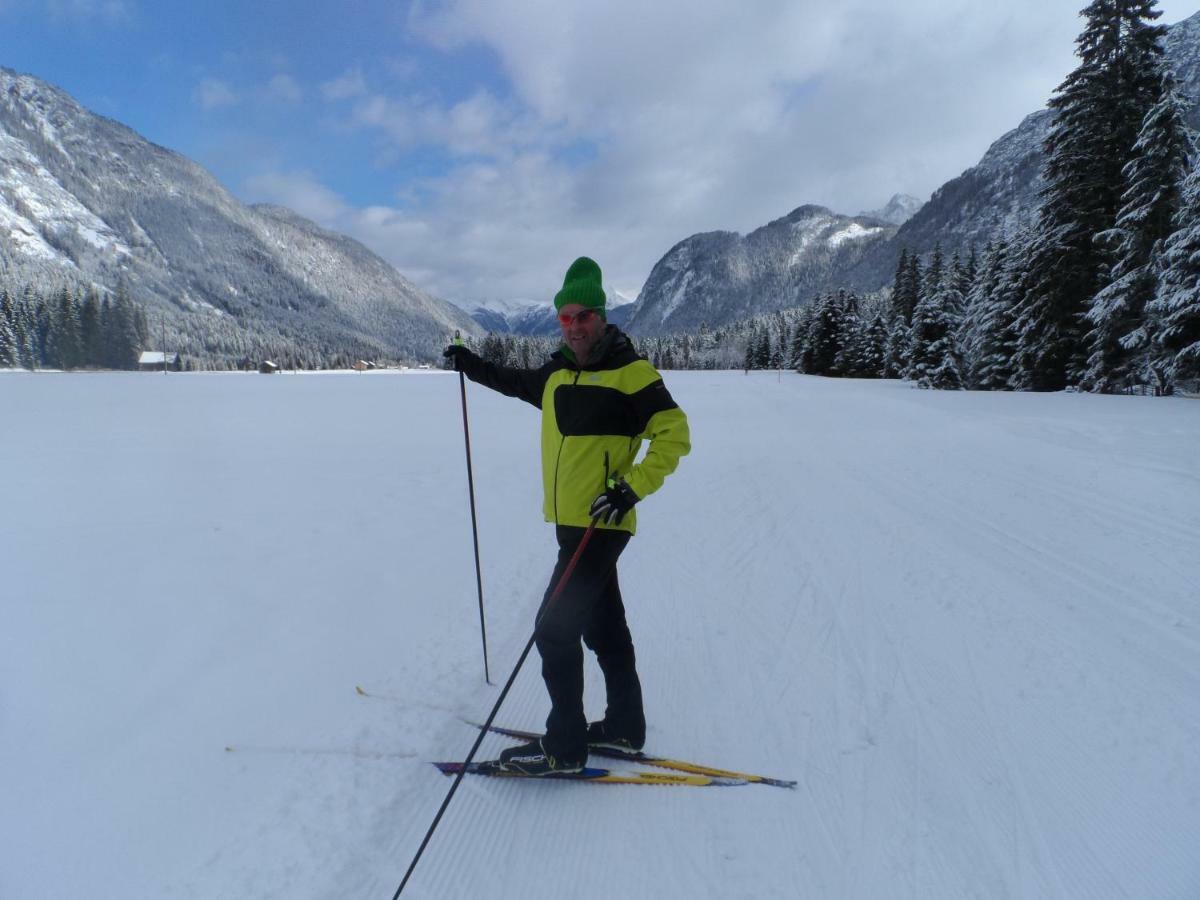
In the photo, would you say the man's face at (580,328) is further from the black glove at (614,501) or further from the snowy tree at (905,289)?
the snowy tree at (905,289)

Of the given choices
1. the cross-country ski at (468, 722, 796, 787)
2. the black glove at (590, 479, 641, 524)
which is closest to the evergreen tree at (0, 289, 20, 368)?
the cross-country ski at (468, 722, 796, 787)

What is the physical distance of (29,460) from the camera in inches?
368

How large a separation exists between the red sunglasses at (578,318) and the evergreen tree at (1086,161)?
2371 cm

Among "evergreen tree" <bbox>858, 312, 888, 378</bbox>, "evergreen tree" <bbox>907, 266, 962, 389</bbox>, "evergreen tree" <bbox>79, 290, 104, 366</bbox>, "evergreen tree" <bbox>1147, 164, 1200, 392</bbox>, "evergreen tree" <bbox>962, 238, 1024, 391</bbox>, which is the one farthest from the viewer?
"evergreen tree" <bbox>79, 290, 104, 366</bbox>

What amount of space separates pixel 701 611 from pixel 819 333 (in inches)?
2119

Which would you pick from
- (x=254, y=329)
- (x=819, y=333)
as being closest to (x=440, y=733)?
(x=819, y=333)

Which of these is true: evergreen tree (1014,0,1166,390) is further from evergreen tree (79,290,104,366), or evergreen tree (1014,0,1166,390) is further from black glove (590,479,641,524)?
evergreen tree (79,290,104,366)

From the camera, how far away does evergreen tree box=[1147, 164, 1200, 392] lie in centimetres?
1446

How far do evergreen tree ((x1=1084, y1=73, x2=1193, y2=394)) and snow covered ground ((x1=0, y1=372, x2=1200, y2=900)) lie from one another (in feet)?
43.9

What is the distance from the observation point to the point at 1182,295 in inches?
570

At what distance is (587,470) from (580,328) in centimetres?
67

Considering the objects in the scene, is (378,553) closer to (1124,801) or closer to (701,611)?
(701,611)

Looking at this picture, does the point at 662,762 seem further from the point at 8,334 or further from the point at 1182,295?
the point at 8,334

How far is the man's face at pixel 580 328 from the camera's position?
2.49m
